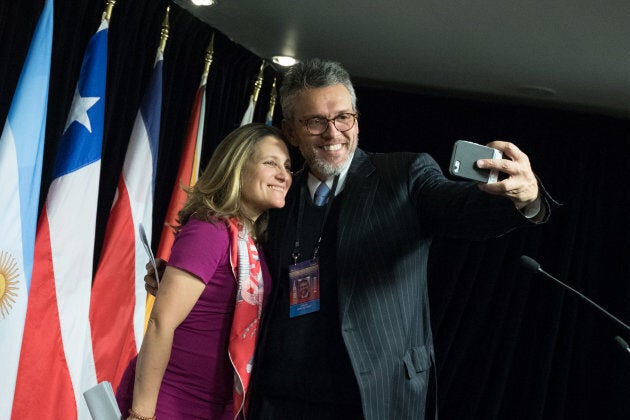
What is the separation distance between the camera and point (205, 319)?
1.72 metres

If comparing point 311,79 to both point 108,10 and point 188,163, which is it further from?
point 188,163

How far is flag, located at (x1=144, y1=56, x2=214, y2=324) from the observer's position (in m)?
3.52

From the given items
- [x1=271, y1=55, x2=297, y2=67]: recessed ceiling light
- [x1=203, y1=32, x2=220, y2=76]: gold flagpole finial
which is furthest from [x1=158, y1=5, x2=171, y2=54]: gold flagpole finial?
[x1=271, y1=55, x2=297, y2=67]: recessed ceiling light

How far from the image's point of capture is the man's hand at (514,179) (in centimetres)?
133

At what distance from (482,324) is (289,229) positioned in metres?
2.74

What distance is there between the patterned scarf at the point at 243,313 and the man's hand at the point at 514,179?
2.01ft

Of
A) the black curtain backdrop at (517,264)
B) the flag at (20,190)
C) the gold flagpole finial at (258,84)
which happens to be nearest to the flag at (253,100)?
the gold flagpole finial at (258,84)

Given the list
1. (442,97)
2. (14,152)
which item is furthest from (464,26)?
(14,152)

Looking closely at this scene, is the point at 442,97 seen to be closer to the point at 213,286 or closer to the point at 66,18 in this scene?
the point at 66,18

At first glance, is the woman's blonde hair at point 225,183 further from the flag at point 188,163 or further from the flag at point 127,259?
the flag at point 188,163

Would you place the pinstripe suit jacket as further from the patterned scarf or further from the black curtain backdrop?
the black curtain backdrop

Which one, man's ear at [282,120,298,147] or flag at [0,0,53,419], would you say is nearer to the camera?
man's ear at [282,120,298,147]

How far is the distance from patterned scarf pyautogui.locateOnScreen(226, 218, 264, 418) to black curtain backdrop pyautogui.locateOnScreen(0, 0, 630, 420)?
7.25ft

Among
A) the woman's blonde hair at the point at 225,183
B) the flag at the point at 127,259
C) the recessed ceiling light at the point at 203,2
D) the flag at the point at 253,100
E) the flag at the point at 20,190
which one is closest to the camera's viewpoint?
the woman's blonde hair at the point at 225,183
